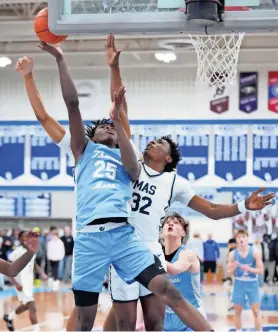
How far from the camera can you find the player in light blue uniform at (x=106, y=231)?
4930mm

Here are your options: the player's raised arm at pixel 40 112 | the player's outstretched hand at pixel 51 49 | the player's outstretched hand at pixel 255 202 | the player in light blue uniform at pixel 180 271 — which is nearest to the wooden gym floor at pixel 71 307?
the player in light blue uniform at pixel 180 271

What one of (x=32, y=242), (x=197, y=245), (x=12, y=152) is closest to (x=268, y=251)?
(x=197, y=245)

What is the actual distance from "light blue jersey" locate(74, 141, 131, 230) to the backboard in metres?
0.82

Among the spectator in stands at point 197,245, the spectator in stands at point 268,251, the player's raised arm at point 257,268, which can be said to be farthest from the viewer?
the spectator in stands at point 268,251

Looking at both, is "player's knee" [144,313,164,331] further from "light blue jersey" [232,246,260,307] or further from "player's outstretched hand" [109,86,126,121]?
"light blue jersey" [232,246,260,307]

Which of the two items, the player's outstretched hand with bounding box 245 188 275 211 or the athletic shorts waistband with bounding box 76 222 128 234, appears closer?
the athletic shorts waistband with bounding box 76 222 128 234

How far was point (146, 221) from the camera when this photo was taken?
18.0ft

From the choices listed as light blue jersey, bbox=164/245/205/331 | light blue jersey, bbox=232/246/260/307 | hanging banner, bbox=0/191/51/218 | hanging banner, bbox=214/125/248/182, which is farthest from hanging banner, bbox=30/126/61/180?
light blue jersey, bbox=164/245/205/331

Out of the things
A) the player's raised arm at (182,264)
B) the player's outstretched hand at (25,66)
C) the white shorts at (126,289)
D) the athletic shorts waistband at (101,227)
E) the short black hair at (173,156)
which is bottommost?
the white shorts at (126,289)

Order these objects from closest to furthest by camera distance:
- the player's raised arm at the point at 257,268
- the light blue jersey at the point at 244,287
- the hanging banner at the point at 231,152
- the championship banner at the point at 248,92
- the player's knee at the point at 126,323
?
the player's knee at the point at 126,323
the player's raised arm at the point at 257,268
the light blue jersey at the point at 244,287
the hanging banner at the point at 231,152
the championship banner at the point at 248,92

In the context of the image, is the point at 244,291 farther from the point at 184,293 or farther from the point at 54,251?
the point at 54,251

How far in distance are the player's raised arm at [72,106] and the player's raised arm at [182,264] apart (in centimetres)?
125

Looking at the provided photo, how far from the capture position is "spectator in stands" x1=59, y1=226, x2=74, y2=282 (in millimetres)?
20578

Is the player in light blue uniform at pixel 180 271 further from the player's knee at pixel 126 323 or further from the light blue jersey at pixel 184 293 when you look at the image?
the player's knee at pixel 126 323
